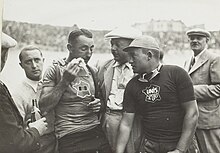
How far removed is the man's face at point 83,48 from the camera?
1.69 meters

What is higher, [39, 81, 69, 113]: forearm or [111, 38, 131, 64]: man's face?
[111, 38, 131, 64]: man's face

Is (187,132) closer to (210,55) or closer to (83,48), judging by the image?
(210,55)

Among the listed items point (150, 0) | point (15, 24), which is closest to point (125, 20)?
point (150, 0)

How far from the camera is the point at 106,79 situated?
1701 mm

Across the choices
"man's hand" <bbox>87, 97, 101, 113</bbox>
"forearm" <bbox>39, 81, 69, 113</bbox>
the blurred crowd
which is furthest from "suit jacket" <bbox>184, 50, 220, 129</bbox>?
"forearm" <bbox>39, 81, 69, 113</bbox>

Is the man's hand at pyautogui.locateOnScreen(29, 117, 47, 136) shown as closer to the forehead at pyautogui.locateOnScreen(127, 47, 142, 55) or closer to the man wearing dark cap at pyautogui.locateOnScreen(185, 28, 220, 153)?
the forehead at pyautogui.locateOnScreen(127, 47, 142, 55)

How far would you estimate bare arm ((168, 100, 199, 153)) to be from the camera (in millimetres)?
1629

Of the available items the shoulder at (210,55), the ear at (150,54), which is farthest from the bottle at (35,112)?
the shoulder at (210,55)

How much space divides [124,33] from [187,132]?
524 mm

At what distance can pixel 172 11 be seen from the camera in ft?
5.72

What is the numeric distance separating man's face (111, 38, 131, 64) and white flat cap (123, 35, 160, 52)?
0.02m

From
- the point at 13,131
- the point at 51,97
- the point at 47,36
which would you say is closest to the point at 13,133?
the point at 13,131

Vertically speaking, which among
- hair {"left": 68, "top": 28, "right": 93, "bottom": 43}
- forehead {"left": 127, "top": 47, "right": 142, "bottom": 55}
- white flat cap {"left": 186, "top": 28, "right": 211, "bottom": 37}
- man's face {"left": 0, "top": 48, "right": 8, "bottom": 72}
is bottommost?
man's face {"left": 0, "top": 48, "right": 8, "bottom": 72}

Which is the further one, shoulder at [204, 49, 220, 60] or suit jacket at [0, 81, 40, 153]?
shoulder at [204, 49, 220, 60]
